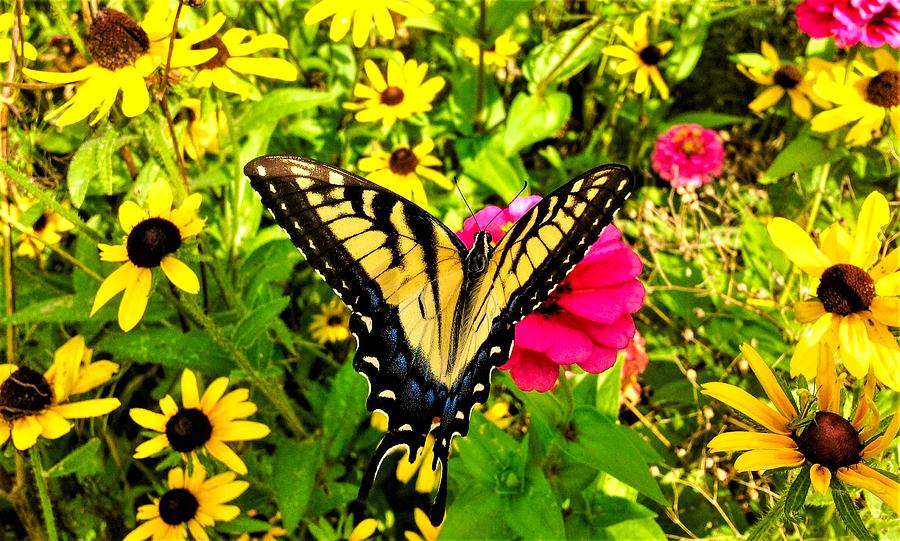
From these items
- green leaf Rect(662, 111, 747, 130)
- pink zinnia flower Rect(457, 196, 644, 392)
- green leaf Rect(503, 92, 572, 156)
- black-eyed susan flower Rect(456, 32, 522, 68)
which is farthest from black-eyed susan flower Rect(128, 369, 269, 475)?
green leaf Rect(662, 111, 747, 130)

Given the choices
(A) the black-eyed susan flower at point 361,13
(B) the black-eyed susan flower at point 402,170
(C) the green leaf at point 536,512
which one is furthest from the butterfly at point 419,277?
(B) the black-eyed susan flower at point 402,170

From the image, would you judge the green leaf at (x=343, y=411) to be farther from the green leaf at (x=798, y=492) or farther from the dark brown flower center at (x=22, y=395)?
the green leaf at (x=798, y=492)

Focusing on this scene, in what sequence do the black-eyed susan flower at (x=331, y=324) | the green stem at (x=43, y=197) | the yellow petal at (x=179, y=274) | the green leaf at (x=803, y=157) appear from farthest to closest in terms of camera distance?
the black-eyed susan flower at (x=331, y=324)
the green leaf at (x=803, y=157)
the yellow petal at (x=179, y=274)
the green stem at (x=43, y=197)

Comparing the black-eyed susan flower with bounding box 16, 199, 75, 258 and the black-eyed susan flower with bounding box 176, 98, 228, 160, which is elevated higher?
the black-eyed susan flower with bounding box 176, 98, 228, 160

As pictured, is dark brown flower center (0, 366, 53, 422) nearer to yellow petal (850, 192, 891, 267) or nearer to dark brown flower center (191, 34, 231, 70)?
dark brown flower center (191, 34, 231, 70)

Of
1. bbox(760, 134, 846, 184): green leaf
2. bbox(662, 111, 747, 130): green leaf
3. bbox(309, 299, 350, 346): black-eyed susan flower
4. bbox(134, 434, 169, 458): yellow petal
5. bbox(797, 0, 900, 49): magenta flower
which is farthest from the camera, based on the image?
bbox(662, 111, 747, 130): green leaf

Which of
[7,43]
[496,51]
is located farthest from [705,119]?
[7,43]
